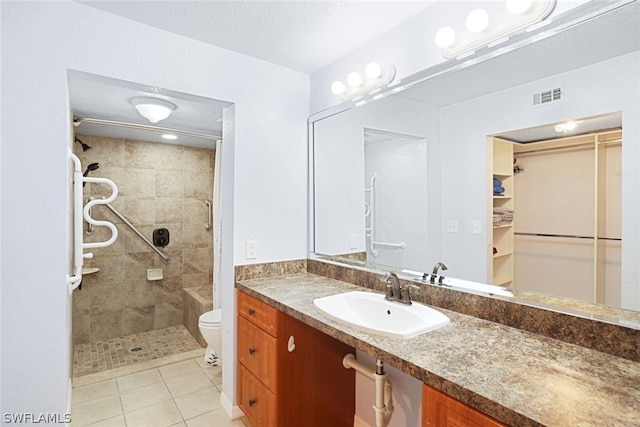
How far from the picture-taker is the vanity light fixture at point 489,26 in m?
1.19

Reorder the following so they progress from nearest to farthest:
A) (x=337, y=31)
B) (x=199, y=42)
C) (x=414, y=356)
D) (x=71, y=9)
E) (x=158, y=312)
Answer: (x=414, y=356)
(x=71, y=9)
(x=337, y=31)
(x=199, y=42)
(x=158, y=312)

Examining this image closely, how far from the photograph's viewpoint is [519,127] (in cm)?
131

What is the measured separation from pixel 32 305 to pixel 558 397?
2.04 m

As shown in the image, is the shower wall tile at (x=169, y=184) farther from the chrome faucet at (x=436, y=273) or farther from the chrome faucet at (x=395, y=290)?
the chrome faucet at (x=436, y=273)

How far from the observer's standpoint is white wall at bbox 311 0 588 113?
1.41 meters

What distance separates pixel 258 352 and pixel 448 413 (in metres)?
1.16

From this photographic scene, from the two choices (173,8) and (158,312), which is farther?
(158,312)

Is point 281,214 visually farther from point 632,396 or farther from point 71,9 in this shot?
point 632,396

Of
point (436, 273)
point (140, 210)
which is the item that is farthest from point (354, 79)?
point (140, 210)

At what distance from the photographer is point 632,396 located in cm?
79

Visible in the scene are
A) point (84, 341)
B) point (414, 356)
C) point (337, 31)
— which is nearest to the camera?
point (414, 356)

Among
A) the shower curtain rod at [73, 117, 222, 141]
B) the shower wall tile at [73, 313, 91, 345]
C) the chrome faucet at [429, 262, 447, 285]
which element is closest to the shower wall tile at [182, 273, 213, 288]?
the shower wall tile at [73, 313, 91, 345]

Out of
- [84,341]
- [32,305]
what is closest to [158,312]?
[84,341]

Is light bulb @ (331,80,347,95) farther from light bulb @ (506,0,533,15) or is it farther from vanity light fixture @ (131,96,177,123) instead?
vanity light fixture @ (131,96,177,123)
